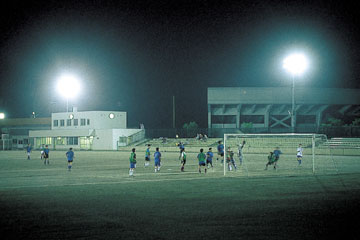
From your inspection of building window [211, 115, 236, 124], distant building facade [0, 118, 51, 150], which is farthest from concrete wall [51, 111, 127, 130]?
building window [211, 115, 236, 124]

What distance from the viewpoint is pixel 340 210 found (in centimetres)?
1148

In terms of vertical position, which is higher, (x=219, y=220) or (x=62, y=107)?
(x=62, y=107)

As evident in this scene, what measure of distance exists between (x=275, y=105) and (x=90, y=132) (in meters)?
34.7

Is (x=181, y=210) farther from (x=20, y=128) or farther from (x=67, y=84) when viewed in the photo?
(x=20, y=128)

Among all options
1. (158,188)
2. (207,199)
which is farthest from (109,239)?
(158,188)

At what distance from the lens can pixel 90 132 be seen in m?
71.9

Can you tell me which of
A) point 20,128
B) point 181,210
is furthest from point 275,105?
point 181,210

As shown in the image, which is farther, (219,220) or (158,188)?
(158,188)

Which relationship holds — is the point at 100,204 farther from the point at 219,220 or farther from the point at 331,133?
the point at 331,133

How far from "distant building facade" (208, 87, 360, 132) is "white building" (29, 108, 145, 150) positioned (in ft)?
55.7

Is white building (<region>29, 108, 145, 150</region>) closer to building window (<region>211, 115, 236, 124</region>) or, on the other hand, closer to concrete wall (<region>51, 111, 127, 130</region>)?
concrete wall (<region>51, 111, 127, 130</region>)

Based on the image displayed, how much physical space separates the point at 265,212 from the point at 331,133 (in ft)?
165

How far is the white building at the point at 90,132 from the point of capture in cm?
7019

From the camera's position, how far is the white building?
7019 centimetres
